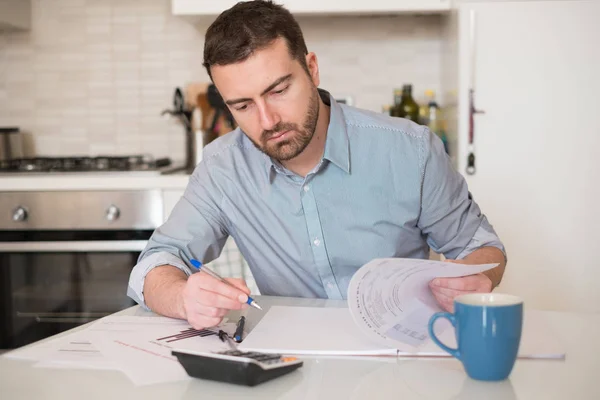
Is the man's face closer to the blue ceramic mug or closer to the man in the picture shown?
the man

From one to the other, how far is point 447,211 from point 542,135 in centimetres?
123

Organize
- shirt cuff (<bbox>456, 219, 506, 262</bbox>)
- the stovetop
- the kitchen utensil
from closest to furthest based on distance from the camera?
1. shirt cuff (<bbox>456, 219, 506, 262</bbox>)
2. the stovetop
3. the kitchen utensil

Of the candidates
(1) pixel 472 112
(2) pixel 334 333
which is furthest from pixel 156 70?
(2) pixel 334 333

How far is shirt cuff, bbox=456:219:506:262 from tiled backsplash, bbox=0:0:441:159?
1.68 metres

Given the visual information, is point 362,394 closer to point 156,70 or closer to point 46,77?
point 156,70

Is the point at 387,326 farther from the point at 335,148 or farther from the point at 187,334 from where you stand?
the point at 335,148

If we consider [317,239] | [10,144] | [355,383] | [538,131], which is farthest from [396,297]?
[10,144]

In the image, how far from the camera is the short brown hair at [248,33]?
1.42m

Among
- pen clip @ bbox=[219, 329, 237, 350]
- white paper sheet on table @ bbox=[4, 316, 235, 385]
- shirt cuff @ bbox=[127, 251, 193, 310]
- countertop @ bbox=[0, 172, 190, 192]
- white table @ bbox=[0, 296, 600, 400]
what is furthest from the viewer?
countertop @ bbox=[0, 172, 190, 192]

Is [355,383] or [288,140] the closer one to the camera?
[355,383]

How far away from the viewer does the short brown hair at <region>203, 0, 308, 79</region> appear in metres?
1.42

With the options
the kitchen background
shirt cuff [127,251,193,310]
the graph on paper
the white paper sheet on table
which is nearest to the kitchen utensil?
the kitchen background

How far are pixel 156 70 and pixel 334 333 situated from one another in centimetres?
239

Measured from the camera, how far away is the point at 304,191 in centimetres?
156
